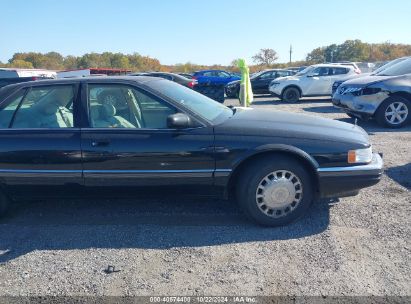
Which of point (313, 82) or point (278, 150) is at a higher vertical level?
point (313, 82)

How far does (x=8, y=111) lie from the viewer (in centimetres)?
364

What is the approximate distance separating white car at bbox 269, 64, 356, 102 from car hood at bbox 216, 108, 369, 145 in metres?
11.3

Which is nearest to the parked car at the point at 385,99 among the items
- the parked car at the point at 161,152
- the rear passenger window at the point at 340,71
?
the parked car at the point at 161,152

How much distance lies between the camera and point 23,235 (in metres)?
3.53

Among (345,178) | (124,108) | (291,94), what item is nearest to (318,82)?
(291,94)

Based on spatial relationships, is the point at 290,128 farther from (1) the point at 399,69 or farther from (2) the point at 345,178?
(1) the point at 399,69

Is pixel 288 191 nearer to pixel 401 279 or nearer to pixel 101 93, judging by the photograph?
pixel 401 279

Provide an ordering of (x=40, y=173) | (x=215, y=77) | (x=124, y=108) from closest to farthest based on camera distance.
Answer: (x=40, y=173), (x=124, y=108), (x=215, y=77)

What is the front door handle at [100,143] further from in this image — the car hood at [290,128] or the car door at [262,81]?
the car door at [262,81]

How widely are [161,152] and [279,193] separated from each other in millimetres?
1225

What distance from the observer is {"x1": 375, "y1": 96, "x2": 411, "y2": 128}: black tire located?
802 centimetres

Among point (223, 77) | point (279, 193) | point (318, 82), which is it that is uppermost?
point (223, 77)

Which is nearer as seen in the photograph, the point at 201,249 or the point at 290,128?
the point at 201,249

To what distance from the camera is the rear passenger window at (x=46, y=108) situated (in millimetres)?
3596
